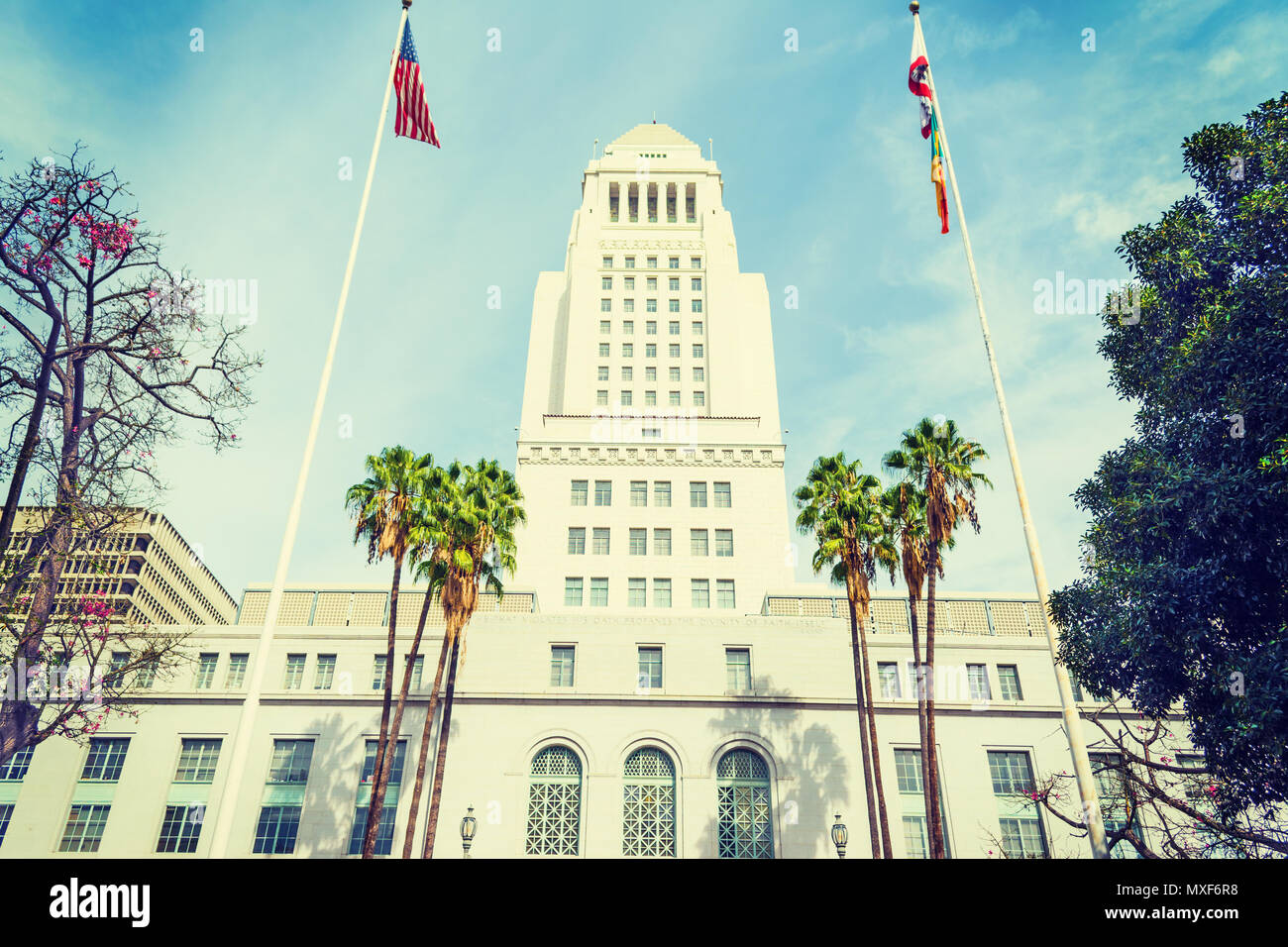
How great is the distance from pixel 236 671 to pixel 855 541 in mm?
28812

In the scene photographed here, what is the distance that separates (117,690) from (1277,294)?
42186mm

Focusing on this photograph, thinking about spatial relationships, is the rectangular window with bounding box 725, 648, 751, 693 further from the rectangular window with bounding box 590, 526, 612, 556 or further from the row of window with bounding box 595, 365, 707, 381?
the row of window with bounding box 595, 365, 707, 381

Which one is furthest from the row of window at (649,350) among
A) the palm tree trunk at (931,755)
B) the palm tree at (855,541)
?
the palm tree trunk at (931,755)

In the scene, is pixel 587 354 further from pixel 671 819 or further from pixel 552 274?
pixel 671 819

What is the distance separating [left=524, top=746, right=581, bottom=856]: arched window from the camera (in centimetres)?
3031

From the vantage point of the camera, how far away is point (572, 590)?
4506 centimetres

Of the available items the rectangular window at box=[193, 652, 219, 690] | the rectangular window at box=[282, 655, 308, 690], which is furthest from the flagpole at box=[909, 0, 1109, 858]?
the rectangular window at box=[193, 652, 219, 690]

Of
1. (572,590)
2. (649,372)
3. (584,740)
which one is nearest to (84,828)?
(584,740)

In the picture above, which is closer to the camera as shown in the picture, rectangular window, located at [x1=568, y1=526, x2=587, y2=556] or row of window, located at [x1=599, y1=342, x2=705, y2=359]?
rectangular window, located at [x1=568, y1=526, x2=587, y2=556]

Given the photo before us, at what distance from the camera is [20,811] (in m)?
30.9

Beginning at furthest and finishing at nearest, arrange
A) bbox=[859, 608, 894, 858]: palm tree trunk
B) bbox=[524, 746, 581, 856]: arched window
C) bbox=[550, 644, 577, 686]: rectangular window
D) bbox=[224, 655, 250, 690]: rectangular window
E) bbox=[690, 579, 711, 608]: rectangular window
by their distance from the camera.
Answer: bbox=[690, 579, 711, 608]: rectangular window, bbox=[550, 644, 577, 686]: rectangular window, bbox=[224, 655, 250, 690]: rectangular window, bbox=[524, 746, 581, 856]: arched window, bbox=[859, 608, 894, 858]: palm tree trunk

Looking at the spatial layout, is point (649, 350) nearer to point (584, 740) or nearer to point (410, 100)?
point (584, 740)
